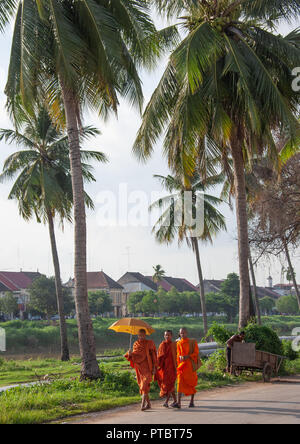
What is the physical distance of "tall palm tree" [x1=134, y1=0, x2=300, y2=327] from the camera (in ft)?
53.2

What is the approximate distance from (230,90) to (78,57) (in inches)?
238

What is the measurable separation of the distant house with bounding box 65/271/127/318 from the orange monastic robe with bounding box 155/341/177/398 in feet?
278

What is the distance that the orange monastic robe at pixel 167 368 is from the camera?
11523 mm

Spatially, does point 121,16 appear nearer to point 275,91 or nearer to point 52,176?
point 275,91

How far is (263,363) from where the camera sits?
15.7m

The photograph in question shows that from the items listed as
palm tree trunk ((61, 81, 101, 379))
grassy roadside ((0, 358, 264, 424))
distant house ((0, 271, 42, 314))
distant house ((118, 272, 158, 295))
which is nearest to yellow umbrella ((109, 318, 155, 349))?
Result: palm tree trunk ((61, 81, 101, 379))

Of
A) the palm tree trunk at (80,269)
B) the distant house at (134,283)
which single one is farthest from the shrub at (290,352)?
the distant house at (134,283)

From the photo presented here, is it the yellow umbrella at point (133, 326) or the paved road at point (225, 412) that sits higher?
the yellow umbrella at point (133, 326)

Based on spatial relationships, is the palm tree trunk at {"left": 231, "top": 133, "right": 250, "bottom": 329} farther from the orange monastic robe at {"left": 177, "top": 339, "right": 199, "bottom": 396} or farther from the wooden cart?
the orange monastic robe at {"left": 177, "top": 339, "right": 199, "bottom": 396}

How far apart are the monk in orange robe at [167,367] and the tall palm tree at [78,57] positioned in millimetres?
2304

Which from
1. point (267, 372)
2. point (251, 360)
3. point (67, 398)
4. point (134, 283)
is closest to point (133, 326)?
point (67, 398)

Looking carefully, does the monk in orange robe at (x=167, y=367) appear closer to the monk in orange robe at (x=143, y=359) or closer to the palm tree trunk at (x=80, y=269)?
the monk in orange robe at (x=143, y=359)

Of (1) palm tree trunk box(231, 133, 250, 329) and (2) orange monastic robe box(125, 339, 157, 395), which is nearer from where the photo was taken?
(2) orange monastic robe box(125, 339, 157, 395)

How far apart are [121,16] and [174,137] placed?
4086mm
